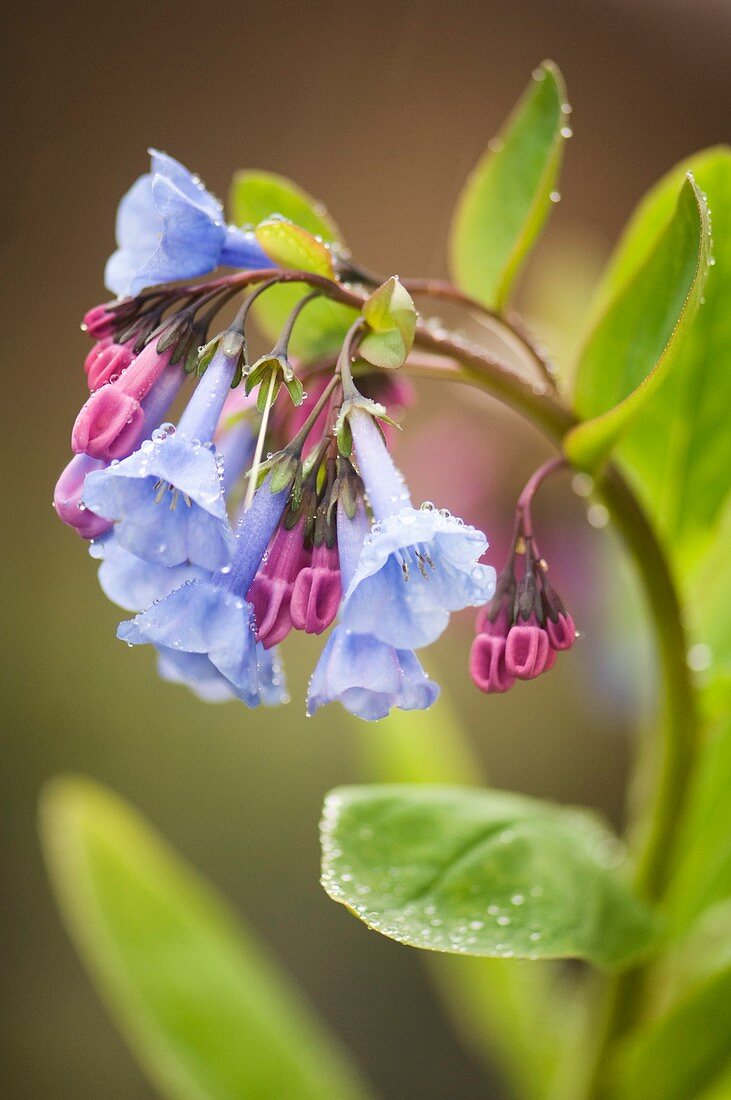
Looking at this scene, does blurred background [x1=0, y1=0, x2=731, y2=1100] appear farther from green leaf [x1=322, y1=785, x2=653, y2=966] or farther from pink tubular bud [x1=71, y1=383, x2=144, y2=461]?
pink tubular bud [x1=71, y1=383, x2=144, y2=461]

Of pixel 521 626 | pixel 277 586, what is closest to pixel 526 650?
pixel 521 626

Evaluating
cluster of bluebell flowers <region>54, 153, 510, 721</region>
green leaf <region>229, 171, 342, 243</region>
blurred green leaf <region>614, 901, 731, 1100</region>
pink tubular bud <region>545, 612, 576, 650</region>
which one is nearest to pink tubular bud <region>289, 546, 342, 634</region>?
cluster of bluebell flowers <region>54, 153, 510, 721</region>

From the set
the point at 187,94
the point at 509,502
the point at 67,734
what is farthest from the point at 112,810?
the point at 187,94

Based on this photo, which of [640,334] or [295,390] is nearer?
[295,390]

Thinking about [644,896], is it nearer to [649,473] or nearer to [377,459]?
[649,473]

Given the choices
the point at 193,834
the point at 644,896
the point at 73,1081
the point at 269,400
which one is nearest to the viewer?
the point at 269,400

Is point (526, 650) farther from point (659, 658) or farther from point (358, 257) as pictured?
point (358, 257)

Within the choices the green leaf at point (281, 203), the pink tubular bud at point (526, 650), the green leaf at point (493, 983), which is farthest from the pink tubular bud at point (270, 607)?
the green leaf at point (493, 983)

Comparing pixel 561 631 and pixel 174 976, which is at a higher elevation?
pixel 561 631
